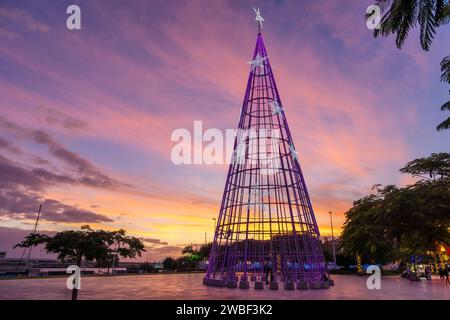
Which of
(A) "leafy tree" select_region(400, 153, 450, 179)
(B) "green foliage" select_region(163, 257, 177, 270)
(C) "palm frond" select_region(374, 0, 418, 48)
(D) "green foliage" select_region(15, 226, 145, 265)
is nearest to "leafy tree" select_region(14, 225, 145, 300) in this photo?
Result: (D) "green foliage" select_region(15, 226, 145, 265)

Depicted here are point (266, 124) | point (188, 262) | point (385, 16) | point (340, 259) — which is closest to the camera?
point (385, 16)

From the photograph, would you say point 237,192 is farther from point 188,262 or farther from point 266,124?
point 188,262

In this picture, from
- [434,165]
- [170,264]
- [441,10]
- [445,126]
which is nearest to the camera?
[441,10]

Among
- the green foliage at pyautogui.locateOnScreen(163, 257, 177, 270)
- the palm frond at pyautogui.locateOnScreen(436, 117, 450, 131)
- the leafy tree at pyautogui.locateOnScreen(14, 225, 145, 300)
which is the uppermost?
the palm frond at pyautogui.locateOnScreen(436, 117, 450, 131)

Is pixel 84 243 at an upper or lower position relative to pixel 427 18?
lower

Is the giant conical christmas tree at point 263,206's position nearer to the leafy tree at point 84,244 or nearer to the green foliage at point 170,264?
the leafy tree at point 84,244

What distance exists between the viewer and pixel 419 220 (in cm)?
2200

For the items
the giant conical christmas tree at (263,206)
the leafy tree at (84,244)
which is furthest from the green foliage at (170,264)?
the leafy tree at (84,244)

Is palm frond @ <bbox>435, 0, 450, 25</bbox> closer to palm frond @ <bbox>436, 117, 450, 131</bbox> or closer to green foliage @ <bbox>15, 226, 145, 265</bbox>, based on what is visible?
palm frond @ <bbox>436, 117, 450, 131</bbox>

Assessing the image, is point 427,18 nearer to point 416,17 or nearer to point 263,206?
point 416,17

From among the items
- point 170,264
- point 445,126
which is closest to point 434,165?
point 445,126

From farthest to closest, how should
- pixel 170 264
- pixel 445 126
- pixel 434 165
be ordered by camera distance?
1. pixel 170 264
2. pixel 434 165
3. pixel 445 126
